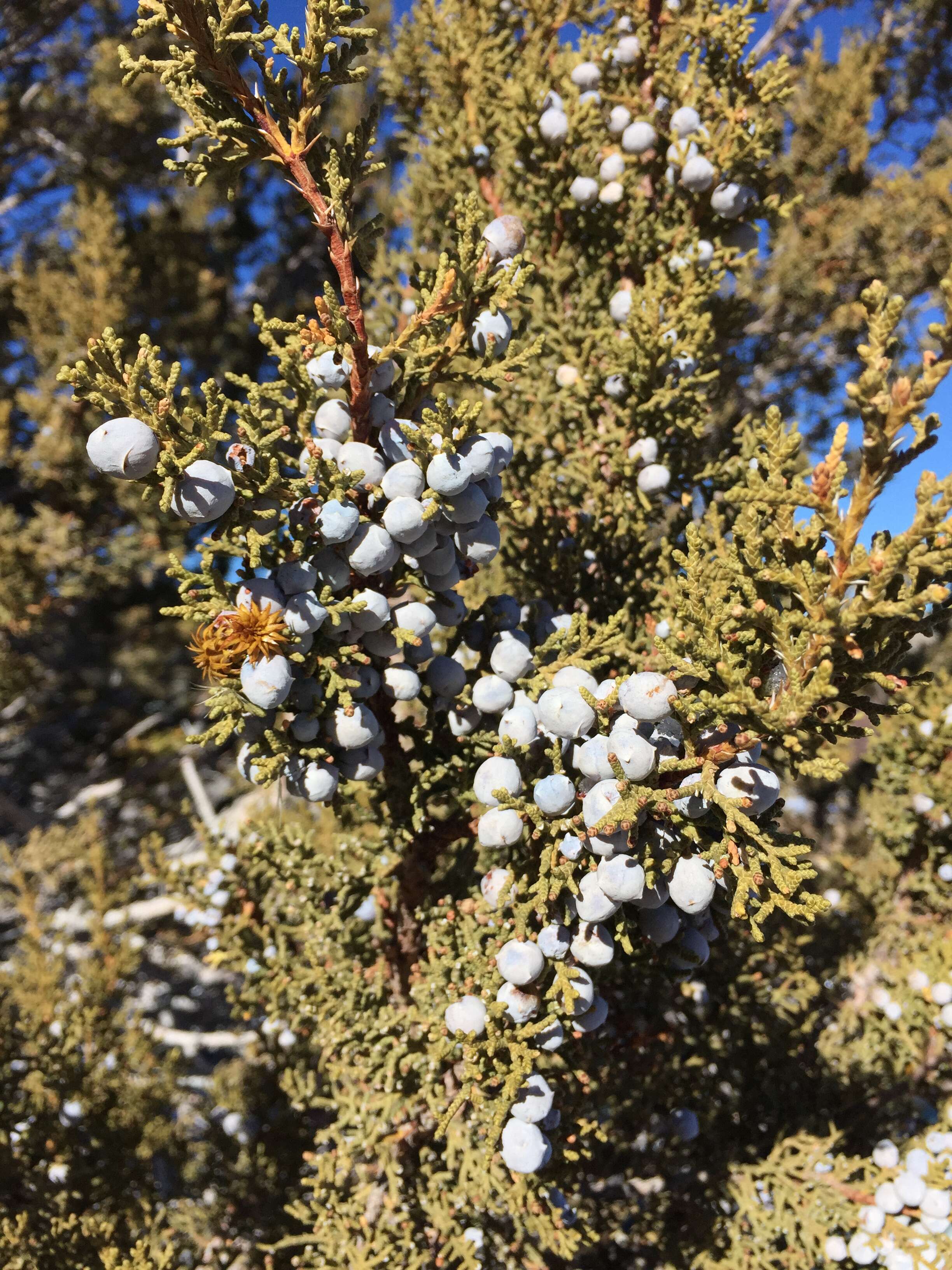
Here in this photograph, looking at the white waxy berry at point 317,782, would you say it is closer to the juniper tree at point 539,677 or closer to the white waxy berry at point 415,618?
the juniper tree at point 539,677

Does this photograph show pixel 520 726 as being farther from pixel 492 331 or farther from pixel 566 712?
pixel 492 331

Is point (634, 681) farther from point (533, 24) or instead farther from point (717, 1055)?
point (533, 24)

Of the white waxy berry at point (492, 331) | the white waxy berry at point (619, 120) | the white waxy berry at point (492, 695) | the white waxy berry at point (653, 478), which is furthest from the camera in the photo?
the white waxy berry at point (619, 120)

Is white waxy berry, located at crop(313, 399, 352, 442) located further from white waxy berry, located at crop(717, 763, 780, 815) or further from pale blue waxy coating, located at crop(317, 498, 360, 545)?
white waxy berry, located at crop(717, 763, 780, 815)

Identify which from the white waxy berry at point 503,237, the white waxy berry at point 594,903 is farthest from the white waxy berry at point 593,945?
the white waxy berry at point 503,237

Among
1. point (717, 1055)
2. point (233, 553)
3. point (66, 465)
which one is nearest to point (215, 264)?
point (66, 465)

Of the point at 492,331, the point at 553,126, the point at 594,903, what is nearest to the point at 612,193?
the point at 553,126
